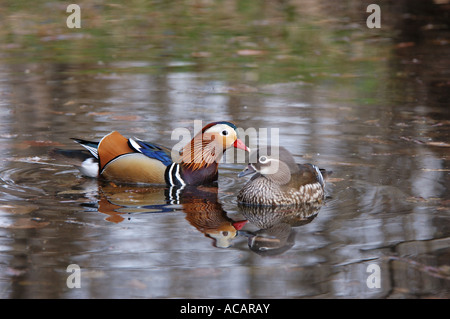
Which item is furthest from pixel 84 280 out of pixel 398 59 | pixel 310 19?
pixel 310 19

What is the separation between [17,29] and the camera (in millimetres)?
16797

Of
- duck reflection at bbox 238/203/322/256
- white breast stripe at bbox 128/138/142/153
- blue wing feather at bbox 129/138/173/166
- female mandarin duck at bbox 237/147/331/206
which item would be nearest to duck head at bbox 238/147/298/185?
female mandarin duck at bbox 237/147/331/206

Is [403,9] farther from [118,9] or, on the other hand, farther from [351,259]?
[351,259]

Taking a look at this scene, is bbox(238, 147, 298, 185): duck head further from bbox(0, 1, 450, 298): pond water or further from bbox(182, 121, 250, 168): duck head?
bbox(182, 121, 250, 168): duck head

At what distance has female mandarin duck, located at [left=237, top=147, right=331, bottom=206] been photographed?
22.8 feet

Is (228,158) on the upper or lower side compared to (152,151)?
lower

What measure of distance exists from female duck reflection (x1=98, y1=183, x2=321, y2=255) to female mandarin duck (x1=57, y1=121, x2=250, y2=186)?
107 mm

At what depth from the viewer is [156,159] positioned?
7.65 meters

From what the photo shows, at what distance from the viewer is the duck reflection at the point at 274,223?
5785 millimetres

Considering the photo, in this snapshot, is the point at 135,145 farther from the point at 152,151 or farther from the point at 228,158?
the point at 228,158

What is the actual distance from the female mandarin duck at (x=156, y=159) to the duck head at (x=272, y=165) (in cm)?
60

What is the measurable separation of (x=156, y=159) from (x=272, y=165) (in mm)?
1232

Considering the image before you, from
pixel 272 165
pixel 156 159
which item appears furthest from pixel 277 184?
pixel 156 159

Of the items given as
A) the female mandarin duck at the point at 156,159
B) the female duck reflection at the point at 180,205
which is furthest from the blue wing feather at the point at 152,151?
the female duck reflection at the point at 180,205
